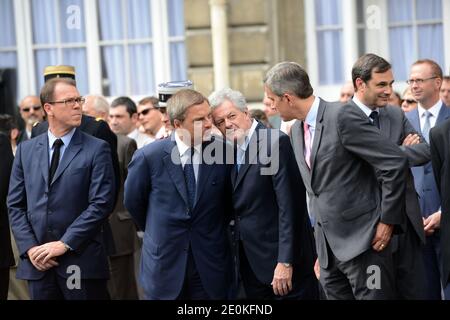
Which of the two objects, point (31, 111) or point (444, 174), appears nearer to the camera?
point (444, 174)

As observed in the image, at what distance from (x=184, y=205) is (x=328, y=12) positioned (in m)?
7.69

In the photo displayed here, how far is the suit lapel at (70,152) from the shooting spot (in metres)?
7.75

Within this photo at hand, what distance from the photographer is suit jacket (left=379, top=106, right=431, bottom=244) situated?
7.24m

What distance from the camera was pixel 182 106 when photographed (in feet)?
23.5

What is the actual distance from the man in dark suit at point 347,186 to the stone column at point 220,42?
6560 mm

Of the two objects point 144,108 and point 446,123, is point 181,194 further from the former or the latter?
point 144,108

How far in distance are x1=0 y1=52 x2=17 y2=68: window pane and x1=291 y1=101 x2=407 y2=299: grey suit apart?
9.04 m

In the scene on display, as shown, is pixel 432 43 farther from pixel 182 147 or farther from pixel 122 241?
pixel 182 147

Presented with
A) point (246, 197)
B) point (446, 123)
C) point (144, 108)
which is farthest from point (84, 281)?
point (144, 108)

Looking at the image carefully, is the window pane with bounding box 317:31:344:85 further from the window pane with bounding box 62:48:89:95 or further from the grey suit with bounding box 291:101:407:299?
the grey suit with bounding box 291:101:407:299

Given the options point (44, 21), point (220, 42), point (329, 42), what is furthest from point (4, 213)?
point (44, 21)

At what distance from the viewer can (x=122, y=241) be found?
10227mm

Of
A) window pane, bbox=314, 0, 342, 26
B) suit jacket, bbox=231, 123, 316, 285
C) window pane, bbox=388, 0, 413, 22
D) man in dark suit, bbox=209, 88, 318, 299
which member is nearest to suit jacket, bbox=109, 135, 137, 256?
man in dark suit, bbox=209, 88, 318, 299

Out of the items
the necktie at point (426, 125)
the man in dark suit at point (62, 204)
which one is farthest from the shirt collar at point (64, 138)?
the necktie at point (426, 125)
